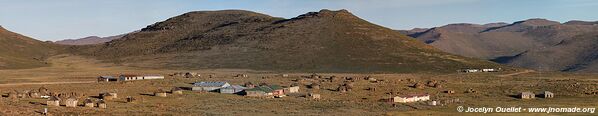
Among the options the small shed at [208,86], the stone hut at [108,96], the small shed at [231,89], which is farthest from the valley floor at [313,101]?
the small shed at [208,86]

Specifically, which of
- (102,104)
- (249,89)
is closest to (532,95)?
(249,89)

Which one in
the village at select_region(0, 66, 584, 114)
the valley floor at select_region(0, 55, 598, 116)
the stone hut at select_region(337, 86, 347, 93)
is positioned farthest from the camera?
the stone hut at select_region(337, 86, 347, 93)

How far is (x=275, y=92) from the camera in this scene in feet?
288

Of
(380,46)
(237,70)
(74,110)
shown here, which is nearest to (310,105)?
(74,110)

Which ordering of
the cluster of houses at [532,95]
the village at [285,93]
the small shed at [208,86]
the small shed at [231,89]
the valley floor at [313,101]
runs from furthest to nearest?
the small shed at [208,86], the small shed at [231,89], the cluster of houses at [532,95], the village at [285,93], the valley floor at [313,101]

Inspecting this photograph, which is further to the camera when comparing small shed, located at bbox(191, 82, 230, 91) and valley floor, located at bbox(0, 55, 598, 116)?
small shed, located at bbox(191, 82, 230, 91)

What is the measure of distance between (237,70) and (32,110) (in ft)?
318

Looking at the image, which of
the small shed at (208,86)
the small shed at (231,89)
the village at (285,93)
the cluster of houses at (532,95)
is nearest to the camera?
the village at (285,93)

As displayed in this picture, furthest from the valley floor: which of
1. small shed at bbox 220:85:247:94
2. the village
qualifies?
small shed at bbox 220:85:247:94

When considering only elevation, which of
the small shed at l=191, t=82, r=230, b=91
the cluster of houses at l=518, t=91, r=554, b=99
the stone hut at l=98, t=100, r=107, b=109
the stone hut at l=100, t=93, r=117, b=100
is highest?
the small shed at l=191, t=82, r=230, b=91

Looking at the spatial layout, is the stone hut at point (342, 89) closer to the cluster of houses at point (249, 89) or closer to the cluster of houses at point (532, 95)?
the cluster of houses at point (249, 89)

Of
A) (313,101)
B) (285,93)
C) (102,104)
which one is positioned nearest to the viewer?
(102,104)

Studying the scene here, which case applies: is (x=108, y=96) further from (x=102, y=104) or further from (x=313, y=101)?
(x=313, y=101)

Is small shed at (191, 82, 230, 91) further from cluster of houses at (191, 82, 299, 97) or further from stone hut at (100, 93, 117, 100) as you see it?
stone hut at (100, 93, 117, 100)
